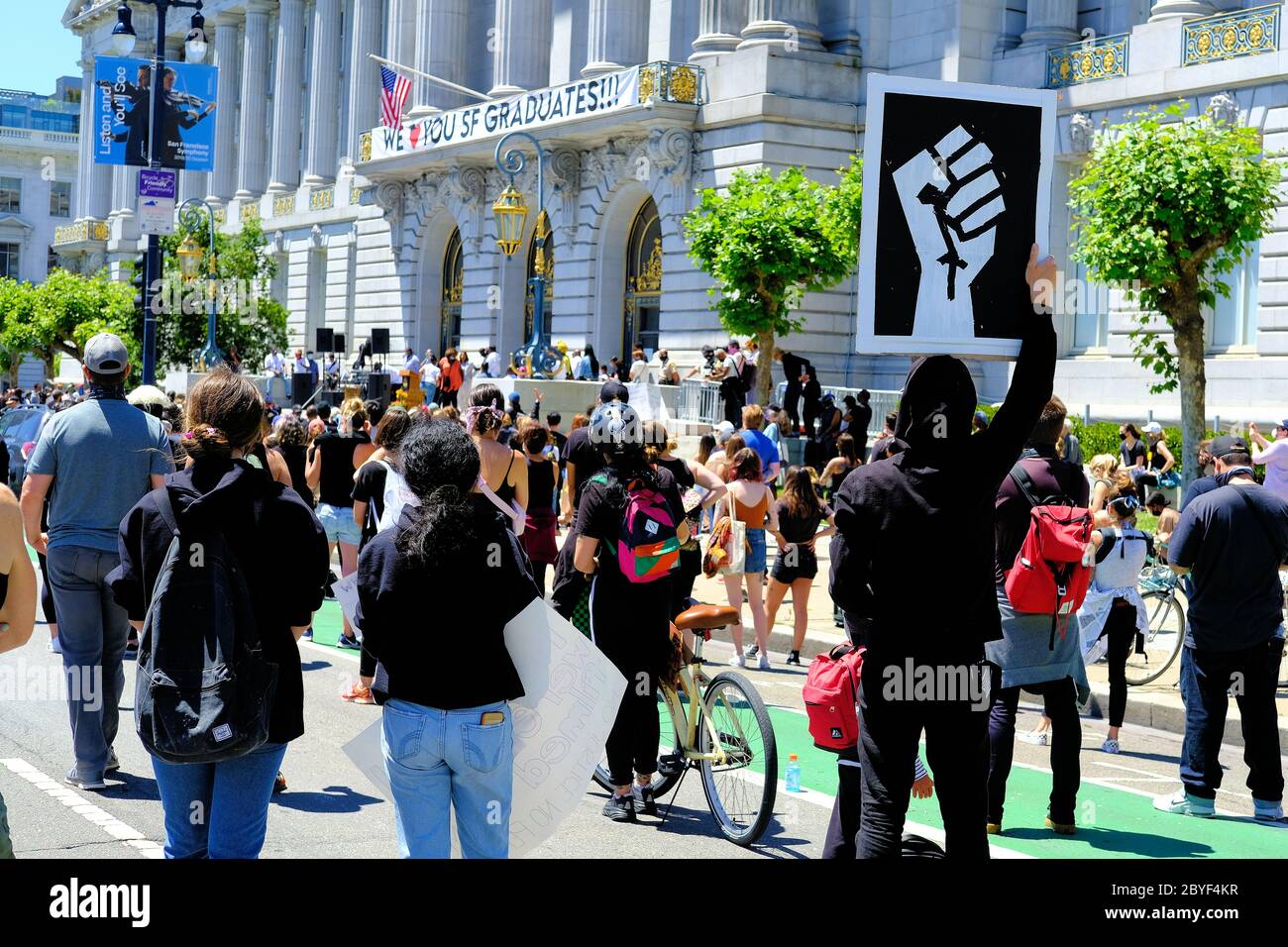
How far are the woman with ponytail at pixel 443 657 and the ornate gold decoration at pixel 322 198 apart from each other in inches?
2191

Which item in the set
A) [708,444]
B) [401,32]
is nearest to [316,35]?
[401,32]

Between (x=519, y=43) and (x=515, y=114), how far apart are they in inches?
244

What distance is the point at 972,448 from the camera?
5301 mm

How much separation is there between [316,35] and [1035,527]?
58352mm

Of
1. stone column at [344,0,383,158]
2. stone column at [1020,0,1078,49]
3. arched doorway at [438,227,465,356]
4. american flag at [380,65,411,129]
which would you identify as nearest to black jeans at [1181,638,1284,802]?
stone column at [1020,0,1078,49]

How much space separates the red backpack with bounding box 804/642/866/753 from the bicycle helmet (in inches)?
76.8

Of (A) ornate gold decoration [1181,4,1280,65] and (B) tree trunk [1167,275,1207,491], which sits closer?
(B) tree trunk [1167,275,1207,491]

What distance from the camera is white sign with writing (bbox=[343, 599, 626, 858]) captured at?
5.34 m

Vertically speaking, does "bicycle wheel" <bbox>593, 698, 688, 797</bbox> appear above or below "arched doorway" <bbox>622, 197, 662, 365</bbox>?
below

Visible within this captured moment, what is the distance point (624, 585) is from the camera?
7711 millimetres

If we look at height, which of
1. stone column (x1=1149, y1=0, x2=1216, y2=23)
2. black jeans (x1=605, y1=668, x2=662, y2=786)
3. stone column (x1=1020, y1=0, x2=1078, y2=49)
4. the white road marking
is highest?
stone column (x1=1020, y1=0, x2=1078, y2=49)

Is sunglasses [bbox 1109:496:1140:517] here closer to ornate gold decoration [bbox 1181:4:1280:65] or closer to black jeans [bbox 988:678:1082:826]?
black jeans [bbox 988:678:1082:826]

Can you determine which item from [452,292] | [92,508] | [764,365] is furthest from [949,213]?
[452,292]

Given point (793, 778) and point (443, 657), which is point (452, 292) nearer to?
point (793, 778)
